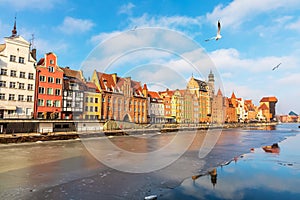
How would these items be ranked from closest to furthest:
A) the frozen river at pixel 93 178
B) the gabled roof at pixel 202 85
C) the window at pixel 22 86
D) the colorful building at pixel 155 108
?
the frozen river at pixel 93 178 → the window at pixel 22 86 → the colorful building at pixel 155 108 → the gabled roof at pixel 202 85

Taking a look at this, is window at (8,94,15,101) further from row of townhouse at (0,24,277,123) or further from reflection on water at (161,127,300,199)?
reflection on water at (161,127,300,199)

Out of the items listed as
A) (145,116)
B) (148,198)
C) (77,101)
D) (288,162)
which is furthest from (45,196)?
(145,116)

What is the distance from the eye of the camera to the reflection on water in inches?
475

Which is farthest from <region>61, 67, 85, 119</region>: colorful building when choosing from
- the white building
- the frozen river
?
the frozen river

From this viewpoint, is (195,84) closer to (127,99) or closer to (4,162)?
(127,99)

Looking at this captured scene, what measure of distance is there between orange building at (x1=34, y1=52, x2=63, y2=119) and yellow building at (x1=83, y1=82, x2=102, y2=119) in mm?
7489

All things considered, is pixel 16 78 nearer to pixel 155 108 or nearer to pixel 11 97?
pixel 11 97

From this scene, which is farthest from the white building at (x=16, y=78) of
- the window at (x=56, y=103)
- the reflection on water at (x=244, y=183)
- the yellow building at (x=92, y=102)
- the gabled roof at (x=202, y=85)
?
the gabled roof at (x=202, y=85)

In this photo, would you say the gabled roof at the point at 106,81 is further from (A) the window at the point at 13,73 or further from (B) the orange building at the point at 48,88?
(A) the window at the point at 13,73

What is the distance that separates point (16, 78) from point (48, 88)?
6.34 metres

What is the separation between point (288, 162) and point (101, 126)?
135 feet

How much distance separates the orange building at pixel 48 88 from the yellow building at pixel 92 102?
7489mm

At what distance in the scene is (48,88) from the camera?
48531mm

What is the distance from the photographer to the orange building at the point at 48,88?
4691cm
